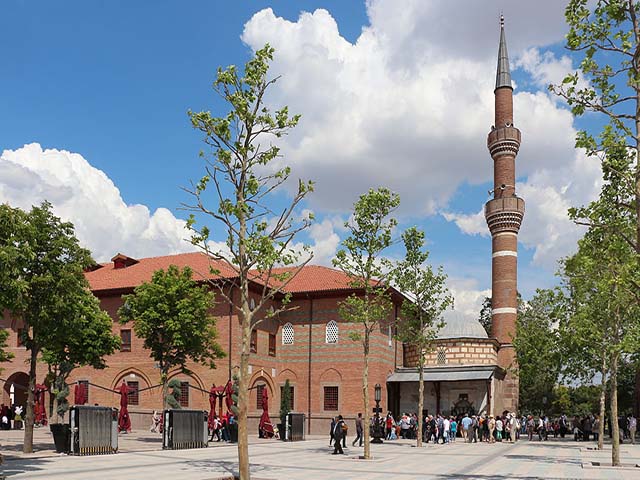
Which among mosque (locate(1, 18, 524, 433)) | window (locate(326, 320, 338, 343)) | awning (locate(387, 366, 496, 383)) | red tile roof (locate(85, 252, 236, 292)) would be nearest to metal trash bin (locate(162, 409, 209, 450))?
mosque (locate(1, 18, 524, 433))

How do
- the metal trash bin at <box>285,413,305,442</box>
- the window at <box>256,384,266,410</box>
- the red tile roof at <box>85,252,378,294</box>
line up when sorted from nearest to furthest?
the metal trash bin at <box>285,413,305,442</box>, the window at <box>256,384,266,410</box>, the red tile roof at <box>85,252,378,294</box>

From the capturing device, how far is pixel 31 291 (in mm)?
20984

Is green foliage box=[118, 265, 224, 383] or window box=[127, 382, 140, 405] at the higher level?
green foliage box=[118, 265, 224, 383]

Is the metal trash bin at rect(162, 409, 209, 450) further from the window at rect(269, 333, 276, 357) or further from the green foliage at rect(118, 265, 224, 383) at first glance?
the window at rect(269, 333, 276, 357)

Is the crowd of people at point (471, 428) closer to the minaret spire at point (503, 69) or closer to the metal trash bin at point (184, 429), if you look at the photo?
the metal trash bin at point (184, 429)

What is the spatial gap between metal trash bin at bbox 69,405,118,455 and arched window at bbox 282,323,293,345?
19962mm

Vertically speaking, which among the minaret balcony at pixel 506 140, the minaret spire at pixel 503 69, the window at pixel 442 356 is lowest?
the window at pixel 442 356

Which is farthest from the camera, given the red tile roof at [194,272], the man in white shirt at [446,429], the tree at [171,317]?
the red tile roof at [194,272]

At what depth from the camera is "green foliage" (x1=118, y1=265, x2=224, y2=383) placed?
95.1 ft

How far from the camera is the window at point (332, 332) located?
1606 inches

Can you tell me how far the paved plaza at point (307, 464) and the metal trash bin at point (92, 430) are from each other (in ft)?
2.00

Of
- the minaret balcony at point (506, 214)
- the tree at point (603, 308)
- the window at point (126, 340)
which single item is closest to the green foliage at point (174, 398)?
the window at point (126, 340)

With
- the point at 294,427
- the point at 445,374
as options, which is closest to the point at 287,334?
the point at 445,374

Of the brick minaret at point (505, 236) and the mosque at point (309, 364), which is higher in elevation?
the brick minaret at point (505, 236)
